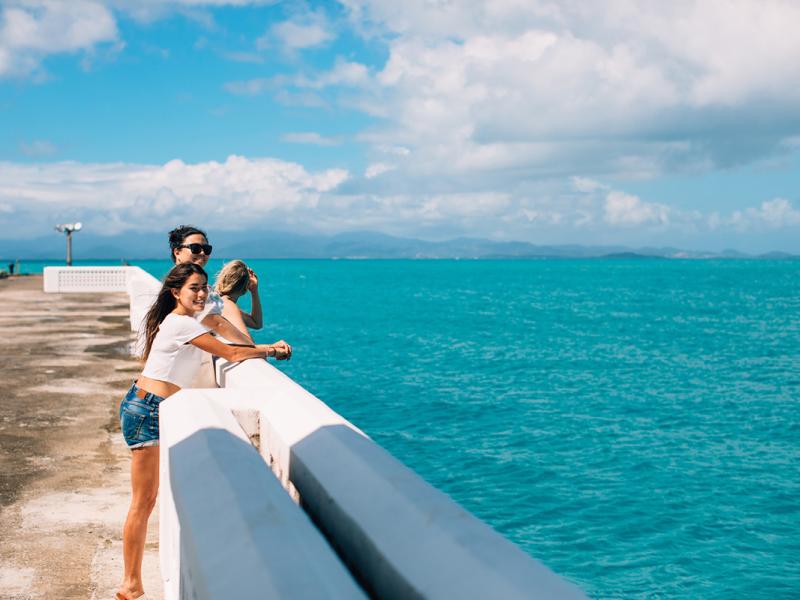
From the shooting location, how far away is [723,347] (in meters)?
41.3

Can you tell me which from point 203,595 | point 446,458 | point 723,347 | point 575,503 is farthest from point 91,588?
point 723,347

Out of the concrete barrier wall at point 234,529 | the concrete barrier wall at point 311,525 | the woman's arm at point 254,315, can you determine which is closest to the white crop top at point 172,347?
the concrete barrier wall at point 311,525

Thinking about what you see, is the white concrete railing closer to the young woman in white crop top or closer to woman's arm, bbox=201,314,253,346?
woman's arm, bbox=201,314,253,346

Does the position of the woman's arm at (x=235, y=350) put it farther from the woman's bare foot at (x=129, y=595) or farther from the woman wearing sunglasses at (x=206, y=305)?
the woman's bare foot at (x=129, y=595)

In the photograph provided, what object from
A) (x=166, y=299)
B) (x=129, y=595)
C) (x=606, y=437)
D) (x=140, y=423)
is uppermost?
(x=166, y=299)

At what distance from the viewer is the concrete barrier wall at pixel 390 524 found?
223 cm

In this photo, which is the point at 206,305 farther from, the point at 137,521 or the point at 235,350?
the point at 137,521

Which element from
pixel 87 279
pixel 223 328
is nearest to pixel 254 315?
pixel 223 328

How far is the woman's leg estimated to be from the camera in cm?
470

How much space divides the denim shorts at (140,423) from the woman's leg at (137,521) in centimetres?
5

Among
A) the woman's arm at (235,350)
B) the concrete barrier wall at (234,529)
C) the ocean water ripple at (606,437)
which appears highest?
the woman's arm at (235,350)

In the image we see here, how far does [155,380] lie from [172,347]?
0.76 feet

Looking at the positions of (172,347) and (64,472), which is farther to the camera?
(64,472)

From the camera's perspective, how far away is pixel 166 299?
5.06m
